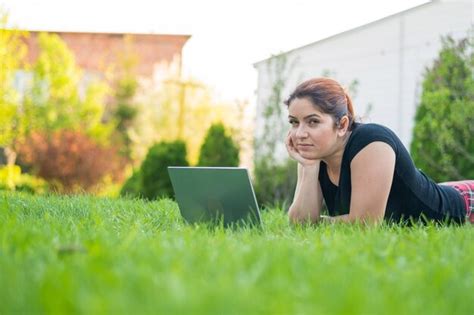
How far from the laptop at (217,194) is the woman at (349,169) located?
0.62 m

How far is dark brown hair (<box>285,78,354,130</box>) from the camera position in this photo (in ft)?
14.4

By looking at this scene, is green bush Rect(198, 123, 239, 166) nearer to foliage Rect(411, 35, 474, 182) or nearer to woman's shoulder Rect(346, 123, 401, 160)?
foliage Rect(411, 35, 474, 182)

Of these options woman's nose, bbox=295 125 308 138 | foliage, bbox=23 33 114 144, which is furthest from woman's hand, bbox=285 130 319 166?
foliage, bbox=23 33 114 144

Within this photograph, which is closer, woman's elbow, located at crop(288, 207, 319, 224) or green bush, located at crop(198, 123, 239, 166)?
woman's elbow, located at crop(288, 207, 319, 224)

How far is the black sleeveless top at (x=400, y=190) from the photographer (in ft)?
14.5

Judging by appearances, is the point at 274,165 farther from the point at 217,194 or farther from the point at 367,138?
the point at 217,194

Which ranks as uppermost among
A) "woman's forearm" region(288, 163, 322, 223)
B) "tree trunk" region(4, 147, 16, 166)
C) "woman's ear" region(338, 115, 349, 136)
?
"woman's ear" region(338, 115, 349, 136)

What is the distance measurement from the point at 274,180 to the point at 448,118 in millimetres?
3545

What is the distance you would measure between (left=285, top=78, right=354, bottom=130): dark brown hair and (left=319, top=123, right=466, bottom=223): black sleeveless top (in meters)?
0.18

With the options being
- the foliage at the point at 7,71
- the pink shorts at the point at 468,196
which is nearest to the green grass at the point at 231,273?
the pink shorts at the point at 468,196

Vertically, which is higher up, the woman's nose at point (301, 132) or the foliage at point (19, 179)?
the woman's nose at point (301, 132)

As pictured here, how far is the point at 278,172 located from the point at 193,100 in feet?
37.7

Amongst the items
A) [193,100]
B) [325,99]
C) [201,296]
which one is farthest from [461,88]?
[193,100]

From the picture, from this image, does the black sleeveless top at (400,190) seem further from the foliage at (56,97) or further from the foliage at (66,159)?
the foliage at (56,97)
